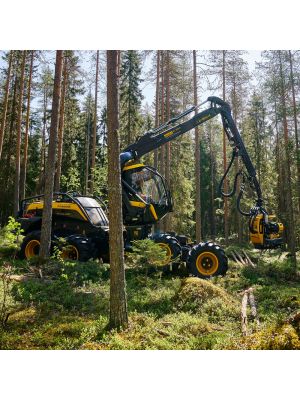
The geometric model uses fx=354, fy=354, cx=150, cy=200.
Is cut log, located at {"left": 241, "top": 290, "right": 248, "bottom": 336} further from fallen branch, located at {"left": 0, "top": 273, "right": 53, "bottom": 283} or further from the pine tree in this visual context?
the pine tree

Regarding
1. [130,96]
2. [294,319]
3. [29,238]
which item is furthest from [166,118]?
[294,319]

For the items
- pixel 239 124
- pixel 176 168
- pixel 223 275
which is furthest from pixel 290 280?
pixel 239 124

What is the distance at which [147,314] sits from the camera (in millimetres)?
6555

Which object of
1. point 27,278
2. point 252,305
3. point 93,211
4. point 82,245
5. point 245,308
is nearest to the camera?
point 245,308

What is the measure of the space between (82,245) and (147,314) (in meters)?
3.82

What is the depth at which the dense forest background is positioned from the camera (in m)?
17.3

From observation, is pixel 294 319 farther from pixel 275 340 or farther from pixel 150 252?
pixel 150 252

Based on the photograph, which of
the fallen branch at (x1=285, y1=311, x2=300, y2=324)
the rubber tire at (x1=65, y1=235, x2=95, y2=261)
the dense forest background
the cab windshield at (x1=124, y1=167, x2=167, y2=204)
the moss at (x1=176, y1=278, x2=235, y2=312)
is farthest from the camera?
the dense forest background

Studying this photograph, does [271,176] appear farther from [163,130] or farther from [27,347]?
[27,347]

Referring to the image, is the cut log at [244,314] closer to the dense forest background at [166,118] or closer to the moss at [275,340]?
the moss at [275,340]

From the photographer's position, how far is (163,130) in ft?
35.2

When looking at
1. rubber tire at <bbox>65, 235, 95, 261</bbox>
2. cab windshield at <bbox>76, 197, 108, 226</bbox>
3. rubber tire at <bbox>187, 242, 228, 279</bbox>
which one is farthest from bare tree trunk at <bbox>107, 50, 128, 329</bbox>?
cab windshield at <bbox>76, 197, 108, 226</bbox>

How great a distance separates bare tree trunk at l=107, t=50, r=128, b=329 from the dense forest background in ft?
23.5

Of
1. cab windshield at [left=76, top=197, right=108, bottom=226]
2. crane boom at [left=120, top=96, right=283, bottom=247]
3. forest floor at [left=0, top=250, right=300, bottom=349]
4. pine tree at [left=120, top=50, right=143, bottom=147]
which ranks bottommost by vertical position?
forest floor at [left=0, top=250, right=300, bottom=349]
